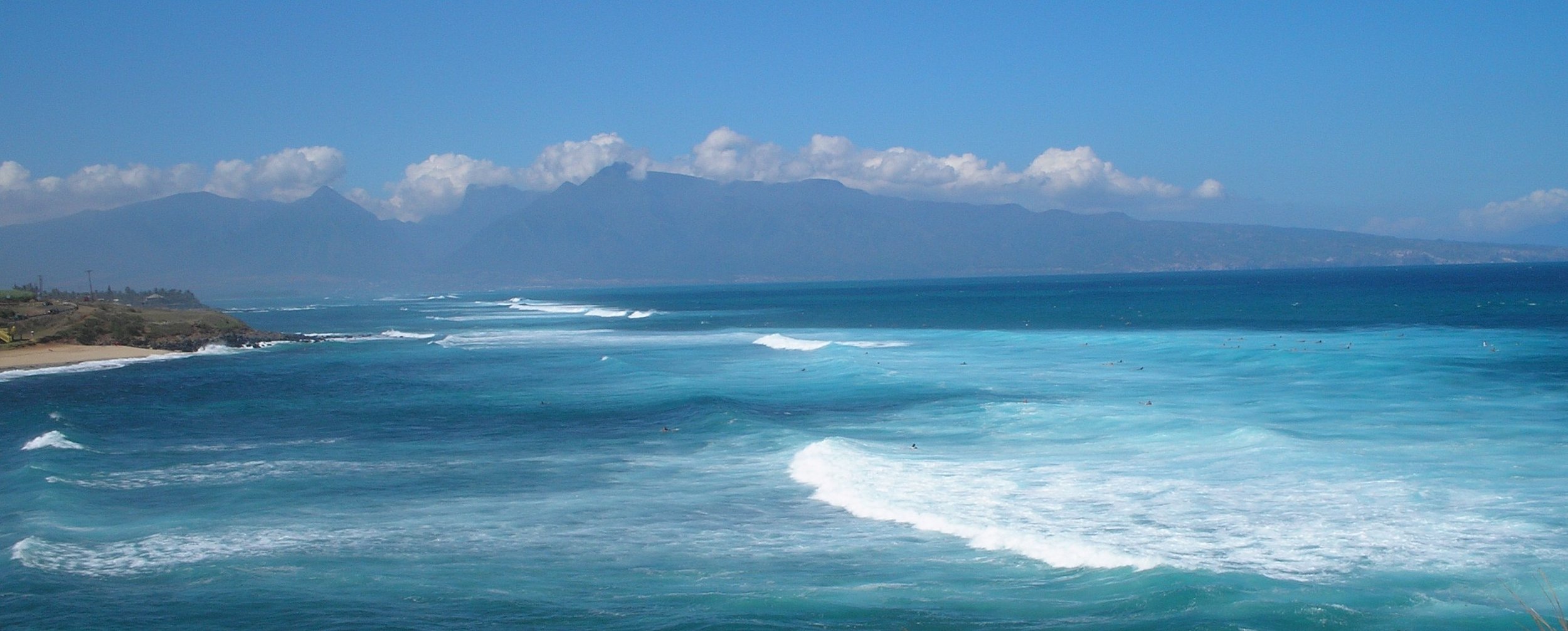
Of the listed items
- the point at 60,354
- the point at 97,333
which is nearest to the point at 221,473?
the point at 60,354

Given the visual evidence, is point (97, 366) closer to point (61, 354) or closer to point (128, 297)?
point (61, 354)

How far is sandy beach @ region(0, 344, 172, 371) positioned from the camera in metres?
46.6

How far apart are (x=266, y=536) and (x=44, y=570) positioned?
2566 millimetres

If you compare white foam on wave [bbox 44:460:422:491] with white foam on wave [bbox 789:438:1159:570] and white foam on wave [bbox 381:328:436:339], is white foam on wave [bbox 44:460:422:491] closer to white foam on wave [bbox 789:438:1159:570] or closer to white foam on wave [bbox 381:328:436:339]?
white foam on wave [bbox 789:438:1159:570]

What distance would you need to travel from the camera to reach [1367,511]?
15.3 metres

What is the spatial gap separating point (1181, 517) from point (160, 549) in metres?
13.9

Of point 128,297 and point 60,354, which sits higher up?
point 128,297

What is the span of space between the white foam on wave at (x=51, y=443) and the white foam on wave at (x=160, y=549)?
923cm

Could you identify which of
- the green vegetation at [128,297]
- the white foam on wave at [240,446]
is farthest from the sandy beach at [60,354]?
the white foam on wave at [240,446]

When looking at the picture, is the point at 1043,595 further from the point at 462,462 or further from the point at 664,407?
the point at 664,407

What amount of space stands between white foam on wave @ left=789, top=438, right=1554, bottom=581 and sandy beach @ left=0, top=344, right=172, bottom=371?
136 ft

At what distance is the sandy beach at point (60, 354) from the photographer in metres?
46.6

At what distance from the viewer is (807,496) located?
17.5 metres

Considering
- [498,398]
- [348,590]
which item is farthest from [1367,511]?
[498,398]
